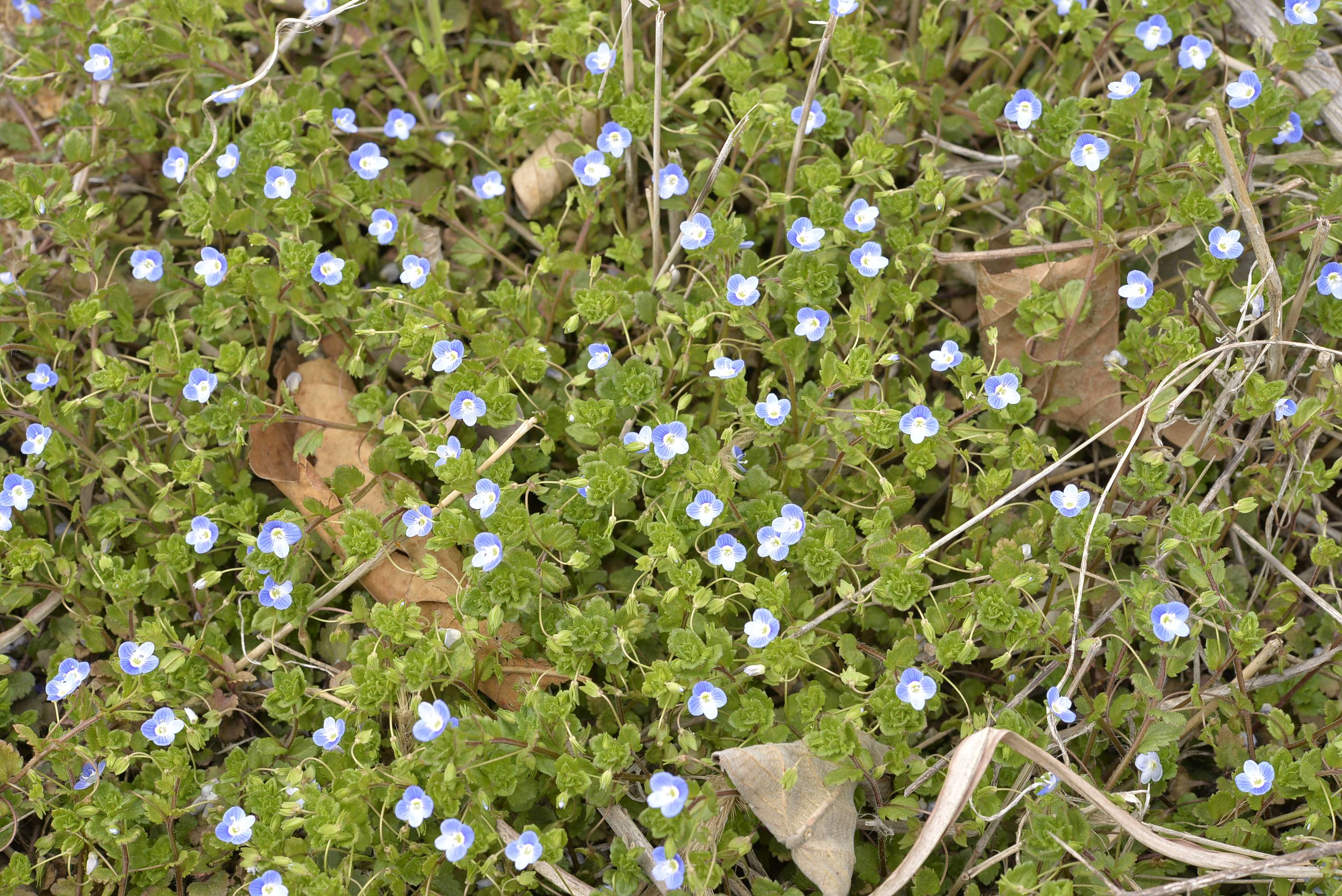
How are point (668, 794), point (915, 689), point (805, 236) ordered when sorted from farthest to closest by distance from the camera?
point (805, 236) < point (915, 689) < point (668, 794)

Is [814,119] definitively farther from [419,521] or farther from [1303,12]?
[419,521]

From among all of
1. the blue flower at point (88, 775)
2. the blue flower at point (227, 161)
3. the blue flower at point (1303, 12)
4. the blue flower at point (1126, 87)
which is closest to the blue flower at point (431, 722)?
the blue flower at point (88, 775)

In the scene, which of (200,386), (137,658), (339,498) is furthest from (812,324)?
(137,658)

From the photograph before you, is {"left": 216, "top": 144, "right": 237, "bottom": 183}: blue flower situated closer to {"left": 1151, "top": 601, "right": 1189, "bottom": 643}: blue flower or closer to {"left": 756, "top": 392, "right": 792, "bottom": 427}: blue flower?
{"left": 756, "top": 392, "right": 792, "bottom": 427}: blue flower

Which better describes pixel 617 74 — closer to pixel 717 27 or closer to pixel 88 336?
pixel 717 27

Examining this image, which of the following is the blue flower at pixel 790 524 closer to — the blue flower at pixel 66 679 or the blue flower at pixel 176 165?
the blue flower at pixel 66 679

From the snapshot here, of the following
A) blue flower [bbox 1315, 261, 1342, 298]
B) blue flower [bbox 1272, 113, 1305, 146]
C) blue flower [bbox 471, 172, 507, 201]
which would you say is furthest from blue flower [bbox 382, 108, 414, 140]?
blue flower [bbox 1315, 261, 1342, 298]
